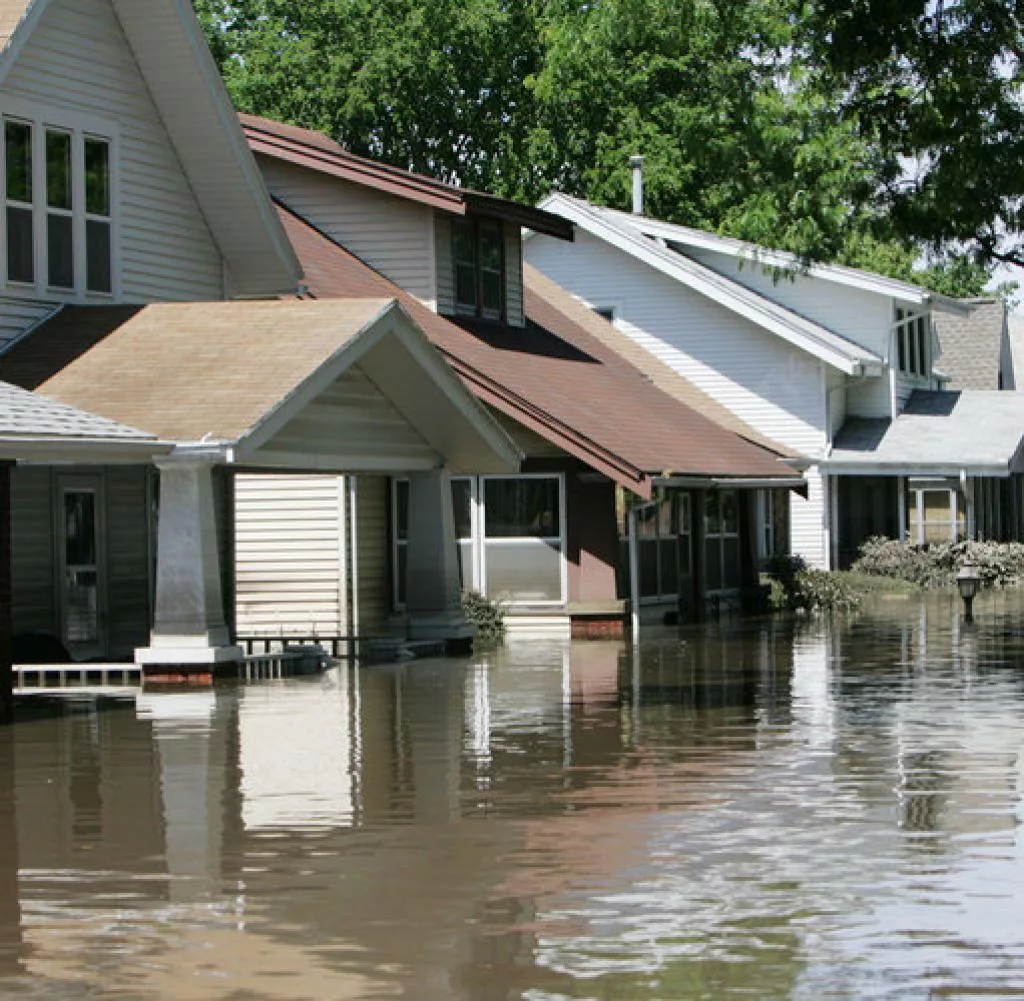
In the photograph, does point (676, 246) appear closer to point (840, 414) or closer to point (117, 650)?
point (840, 414)

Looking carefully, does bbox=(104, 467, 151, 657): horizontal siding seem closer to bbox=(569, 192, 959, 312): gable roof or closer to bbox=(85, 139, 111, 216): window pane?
bbox=(85, 139, 111, 216): window pane

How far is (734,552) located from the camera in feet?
145

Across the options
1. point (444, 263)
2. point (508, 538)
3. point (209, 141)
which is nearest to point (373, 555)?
point (508, 538)

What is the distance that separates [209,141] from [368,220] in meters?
10.2

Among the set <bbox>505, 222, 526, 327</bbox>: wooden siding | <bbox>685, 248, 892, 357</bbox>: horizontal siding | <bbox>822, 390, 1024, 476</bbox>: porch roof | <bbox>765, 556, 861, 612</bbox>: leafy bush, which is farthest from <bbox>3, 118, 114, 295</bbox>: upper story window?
<bbox>685, 248, 892, 357</bbox>: horizontal siding

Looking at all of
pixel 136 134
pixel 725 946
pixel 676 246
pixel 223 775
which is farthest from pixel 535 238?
pixel 725 946

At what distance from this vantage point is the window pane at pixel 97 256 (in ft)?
87.1

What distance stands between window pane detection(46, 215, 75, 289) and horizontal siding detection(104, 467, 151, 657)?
2507mm

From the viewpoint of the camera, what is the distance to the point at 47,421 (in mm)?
21078

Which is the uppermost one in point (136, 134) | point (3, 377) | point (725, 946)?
point (136, 134)

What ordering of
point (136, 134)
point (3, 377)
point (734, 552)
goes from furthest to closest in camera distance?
point (734, 552) < point (136, 134) < point (3, 377)

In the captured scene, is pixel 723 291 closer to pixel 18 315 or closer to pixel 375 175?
pixel 375 175

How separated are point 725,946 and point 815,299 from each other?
4319cm

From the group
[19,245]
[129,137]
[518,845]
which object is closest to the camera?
[518,845]
